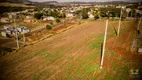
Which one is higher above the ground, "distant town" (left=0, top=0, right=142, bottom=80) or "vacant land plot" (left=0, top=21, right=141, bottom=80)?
"distant town" (left=0, top=0, right=142, bottom=80)

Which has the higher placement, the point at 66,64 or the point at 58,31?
the point at 58,31

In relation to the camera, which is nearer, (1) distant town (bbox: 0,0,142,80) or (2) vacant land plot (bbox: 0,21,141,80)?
(2) vacant land plot (bbox: 0,21,141,80)

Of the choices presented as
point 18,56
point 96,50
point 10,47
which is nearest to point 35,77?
point 18,56

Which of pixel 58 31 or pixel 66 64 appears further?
pixel 58 31

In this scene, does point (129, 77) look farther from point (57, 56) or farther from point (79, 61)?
point (57, 56)

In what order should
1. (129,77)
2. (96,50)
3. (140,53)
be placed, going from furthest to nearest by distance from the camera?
1. (96,50)
2. (140,53)
3. (129,77)

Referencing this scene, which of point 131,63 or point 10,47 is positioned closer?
point 131,63

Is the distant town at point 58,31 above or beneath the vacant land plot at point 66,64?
above

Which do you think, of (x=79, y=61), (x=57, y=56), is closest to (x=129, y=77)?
(x=79, y=61)

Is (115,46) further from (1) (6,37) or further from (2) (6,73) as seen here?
(1) (6,37)

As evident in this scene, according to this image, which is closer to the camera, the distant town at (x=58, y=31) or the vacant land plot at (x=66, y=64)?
the vacant land plot at (x=66, y=64)

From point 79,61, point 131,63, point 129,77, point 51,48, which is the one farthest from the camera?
point 51,48
